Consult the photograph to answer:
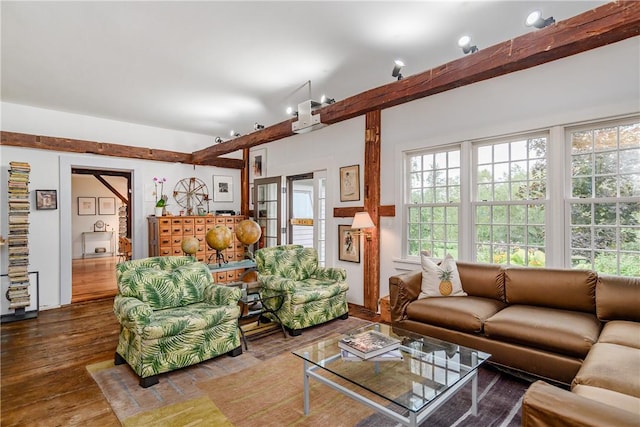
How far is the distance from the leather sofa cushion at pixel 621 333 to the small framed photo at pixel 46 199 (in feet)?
21.3

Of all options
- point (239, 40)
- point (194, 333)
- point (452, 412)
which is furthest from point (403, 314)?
point (239, 40)

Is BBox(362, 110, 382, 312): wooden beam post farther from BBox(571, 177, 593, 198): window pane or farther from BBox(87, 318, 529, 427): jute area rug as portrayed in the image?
BBox(571, 177, 593, 198): window pane

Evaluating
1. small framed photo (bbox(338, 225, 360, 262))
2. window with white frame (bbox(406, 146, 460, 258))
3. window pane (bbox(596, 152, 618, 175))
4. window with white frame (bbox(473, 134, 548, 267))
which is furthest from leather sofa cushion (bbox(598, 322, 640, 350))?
small framed photo (bbox(338, 225, 360, 262))

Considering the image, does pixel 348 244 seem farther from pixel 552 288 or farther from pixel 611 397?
pixel 611 397

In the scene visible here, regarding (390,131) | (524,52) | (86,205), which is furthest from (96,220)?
(524,52)

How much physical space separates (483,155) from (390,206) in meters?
1.27

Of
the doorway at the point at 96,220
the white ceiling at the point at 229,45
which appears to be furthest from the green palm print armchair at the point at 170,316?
the doorway at the point at 96,220

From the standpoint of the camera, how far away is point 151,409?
227 cm

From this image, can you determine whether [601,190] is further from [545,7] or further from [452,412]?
[452,412]

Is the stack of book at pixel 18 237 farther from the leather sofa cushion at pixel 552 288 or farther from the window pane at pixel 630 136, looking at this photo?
the window pane at pixel 630 136

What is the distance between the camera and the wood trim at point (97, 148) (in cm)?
462

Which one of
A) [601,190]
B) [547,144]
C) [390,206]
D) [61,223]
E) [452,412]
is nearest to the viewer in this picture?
[452,412]

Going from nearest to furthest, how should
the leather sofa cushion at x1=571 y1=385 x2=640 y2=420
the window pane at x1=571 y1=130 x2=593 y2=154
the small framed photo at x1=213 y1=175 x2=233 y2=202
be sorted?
the leather sofa cushion at x1=571 y1=385 x2=640 y2=420, the window pane at x1=571 y1=130 x2=593 y2=154, the small framed photo at x1=213 y1=175 x2=233 y2=202

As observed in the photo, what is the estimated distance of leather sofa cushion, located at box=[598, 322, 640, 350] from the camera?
84.0 inches
